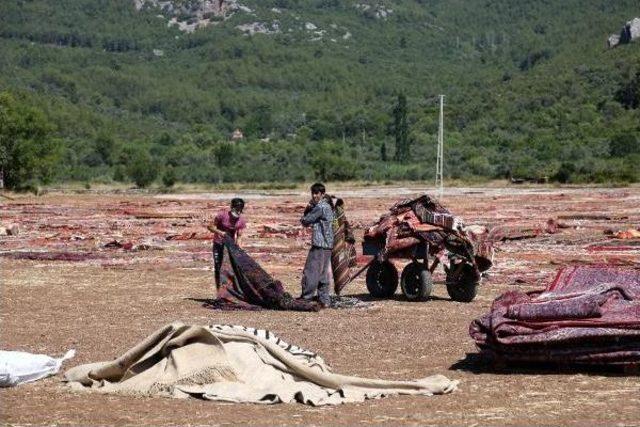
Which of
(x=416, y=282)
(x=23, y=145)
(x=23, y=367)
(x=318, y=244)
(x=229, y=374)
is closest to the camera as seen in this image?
(x=229, y=374)

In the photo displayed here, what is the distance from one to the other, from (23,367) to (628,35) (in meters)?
151

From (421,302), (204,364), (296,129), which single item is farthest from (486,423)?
(296,129)

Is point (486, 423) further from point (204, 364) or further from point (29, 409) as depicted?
point (29, 409)

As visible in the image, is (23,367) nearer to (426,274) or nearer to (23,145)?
(426,274)

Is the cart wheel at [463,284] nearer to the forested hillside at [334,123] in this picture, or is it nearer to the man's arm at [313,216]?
the man's arm at [313,216]

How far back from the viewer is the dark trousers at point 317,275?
16609 millimetres

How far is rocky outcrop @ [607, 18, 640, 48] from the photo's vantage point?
153 metres

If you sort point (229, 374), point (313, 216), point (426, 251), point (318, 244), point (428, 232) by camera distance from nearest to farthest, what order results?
point (229, 374) → point (313, 216) → point (318, 244) → point (428, 232) → point (426, 251)

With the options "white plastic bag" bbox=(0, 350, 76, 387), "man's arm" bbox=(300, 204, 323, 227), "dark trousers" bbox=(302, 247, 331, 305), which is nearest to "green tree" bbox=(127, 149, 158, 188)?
"dark trousers" bbox=(302, 247, 331, 305)

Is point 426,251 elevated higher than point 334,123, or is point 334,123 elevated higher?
point 334,123

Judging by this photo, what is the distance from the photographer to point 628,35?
15412cm

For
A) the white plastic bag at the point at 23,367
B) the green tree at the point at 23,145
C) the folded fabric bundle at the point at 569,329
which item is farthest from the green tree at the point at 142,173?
the folded fabric bundle at the point at 569,329

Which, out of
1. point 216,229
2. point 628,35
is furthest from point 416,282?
point 628,35

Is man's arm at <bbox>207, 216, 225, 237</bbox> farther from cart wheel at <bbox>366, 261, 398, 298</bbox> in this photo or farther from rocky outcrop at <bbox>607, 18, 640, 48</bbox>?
rocky outcrop at <bbox>607, 18, 640, 48</bbox>
